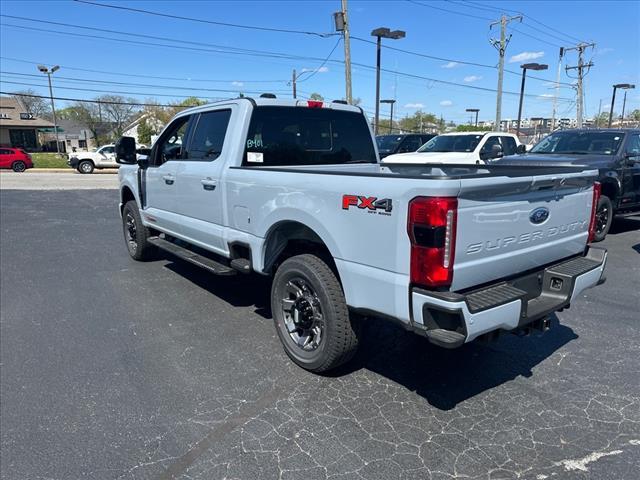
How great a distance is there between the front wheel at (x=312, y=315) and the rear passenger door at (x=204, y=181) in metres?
1.02

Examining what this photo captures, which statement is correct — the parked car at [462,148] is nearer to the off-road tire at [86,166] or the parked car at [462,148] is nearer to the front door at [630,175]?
the front door at [630,175]

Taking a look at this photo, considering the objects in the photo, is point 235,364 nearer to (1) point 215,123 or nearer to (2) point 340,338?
(2) point 340,338

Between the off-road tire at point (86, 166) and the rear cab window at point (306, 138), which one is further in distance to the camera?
the off-road tire at point (86, 166)

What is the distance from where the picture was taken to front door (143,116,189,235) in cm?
527

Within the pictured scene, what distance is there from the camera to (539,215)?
10.0ft

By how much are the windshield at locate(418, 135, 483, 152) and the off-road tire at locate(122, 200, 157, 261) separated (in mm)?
9486

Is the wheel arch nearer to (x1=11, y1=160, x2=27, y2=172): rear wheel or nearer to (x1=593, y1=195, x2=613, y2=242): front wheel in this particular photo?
(x1=593, y1=195, x2=613, y2=242): front wheel

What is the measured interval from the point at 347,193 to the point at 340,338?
1.01 metres

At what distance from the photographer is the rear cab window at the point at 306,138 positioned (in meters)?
4.35

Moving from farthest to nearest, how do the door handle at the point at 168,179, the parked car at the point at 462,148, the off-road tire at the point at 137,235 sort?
the parked car at the point at 462,148 < the off-road tire at the point at 137,235 < the door handle at the point at 168,179

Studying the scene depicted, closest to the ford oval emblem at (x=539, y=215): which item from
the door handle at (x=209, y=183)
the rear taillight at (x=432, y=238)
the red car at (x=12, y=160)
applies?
the rear taillight at (x=432, y=238)

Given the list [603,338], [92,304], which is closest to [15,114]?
[92,304]

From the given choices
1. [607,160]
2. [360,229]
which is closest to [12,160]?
[607,160]

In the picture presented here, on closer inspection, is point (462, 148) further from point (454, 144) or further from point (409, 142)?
point (409, 142)
